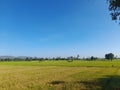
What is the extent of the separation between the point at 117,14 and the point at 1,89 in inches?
483

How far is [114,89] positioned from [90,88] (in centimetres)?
224

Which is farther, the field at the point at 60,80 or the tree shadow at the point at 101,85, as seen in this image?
the field at the point at 60,80

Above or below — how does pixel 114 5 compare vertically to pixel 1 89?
above

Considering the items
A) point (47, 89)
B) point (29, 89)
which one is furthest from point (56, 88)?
point (29, 89)

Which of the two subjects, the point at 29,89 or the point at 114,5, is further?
the point at 29,89

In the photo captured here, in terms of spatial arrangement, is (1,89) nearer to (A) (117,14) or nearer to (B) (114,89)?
(B) (114,89)

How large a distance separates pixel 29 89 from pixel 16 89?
4.04ft

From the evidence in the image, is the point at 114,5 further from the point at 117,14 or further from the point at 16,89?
the point at 16,89

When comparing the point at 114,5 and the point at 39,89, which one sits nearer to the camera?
the point at 114,5

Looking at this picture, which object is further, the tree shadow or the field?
the field

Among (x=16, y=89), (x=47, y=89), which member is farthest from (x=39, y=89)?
(x=16, y=89)

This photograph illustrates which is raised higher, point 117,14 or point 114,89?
point 117,14

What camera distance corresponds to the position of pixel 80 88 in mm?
21047

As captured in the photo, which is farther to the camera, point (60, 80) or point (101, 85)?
point (60, 80)
